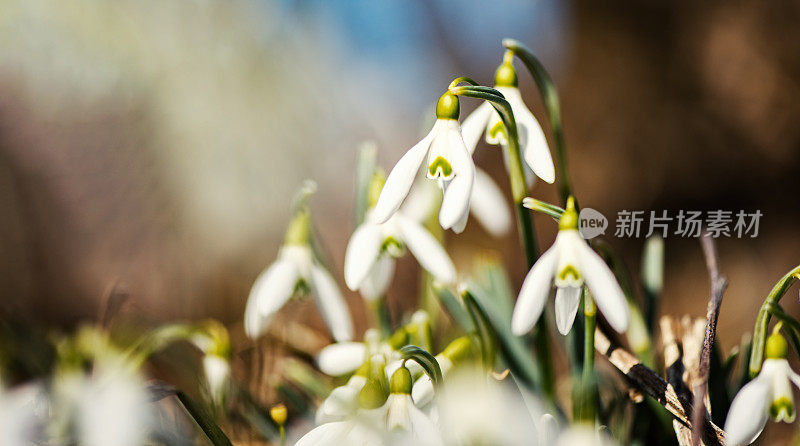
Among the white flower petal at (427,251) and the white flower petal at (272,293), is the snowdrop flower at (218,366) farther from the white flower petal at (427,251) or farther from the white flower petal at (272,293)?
the white flower petal at (427,251)

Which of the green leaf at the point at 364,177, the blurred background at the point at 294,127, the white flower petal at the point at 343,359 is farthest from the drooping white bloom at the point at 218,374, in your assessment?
the blurred background at the point at 294,127

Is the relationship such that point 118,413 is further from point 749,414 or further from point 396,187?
point 749,414

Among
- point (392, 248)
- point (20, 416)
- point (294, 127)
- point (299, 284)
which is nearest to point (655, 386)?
point (392, 248)

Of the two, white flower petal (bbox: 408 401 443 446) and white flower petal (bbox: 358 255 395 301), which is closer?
white flower petal (bbox: 408 401 443 446)

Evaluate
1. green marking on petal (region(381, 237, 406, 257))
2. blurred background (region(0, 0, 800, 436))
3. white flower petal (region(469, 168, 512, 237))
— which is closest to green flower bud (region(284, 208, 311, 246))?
green marking on petal (region(381, 237, 406, 257))

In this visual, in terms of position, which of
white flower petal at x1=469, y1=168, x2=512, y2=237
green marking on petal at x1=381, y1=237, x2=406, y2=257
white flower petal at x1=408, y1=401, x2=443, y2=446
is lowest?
white flower petal at x1=408, y1=401, x2=443, y2=446

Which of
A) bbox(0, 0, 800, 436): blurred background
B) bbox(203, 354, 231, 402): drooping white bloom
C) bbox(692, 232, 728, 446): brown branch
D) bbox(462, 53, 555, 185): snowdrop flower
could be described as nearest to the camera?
bbox(692, 232, 728, 446): brown branch

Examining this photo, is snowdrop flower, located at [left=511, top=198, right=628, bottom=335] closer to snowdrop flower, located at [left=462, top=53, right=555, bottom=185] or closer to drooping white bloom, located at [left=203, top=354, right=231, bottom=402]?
snowdrop flower, located at [left=462, top=53, right=555, bottom=185]
